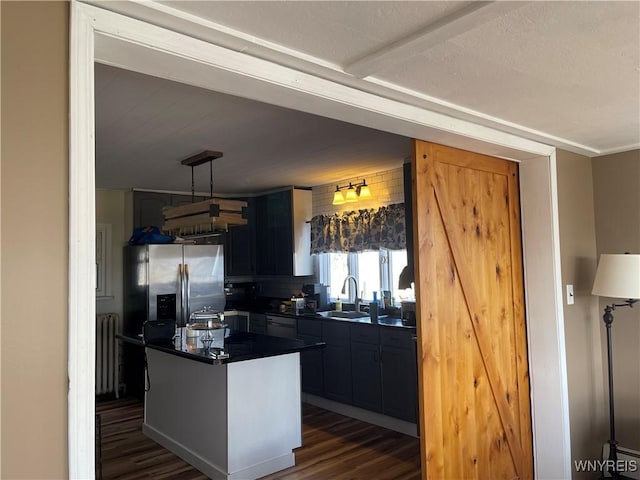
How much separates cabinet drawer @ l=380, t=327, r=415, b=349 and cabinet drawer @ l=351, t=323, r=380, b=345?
0.22 ft

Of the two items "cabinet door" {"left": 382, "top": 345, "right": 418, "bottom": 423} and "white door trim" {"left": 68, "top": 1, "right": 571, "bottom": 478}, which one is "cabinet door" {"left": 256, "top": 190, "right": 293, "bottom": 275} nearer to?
"cabinet door" {"left": 382, "top": 345, "right": 418, "bottom": 423}

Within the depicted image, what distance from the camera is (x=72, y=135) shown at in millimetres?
1189

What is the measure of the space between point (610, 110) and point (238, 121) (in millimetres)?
2077

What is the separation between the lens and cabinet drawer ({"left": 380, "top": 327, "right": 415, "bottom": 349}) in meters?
3.99

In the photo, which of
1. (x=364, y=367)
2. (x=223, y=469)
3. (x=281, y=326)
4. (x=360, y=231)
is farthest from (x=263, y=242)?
(x=223, y=469)

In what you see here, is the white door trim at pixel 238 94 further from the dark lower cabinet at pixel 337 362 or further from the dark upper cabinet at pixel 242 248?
the dark upper cabinet at pixel 242 248

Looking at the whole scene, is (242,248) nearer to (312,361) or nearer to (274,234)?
(274,234)

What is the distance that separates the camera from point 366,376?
4.37 m

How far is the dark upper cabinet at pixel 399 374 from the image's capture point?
3.96 m

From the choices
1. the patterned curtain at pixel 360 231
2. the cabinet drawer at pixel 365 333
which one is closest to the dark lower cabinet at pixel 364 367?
the cabinet drawer at pixel 365 333

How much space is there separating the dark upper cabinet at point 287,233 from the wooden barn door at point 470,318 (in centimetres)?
299

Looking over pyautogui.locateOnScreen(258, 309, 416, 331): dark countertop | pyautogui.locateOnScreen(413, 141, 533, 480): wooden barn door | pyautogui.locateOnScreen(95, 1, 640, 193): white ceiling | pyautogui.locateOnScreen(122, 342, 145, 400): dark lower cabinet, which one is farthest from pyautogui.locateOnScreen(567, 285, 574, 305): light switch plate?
pyautogui.locateOnScreen(122, 342, 145, 400): dark lower cabinet

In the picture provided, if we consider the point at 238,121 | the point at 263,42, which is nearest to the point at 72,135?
the point at 263,42

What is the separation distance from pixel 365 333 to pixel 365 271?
1.05 meters
